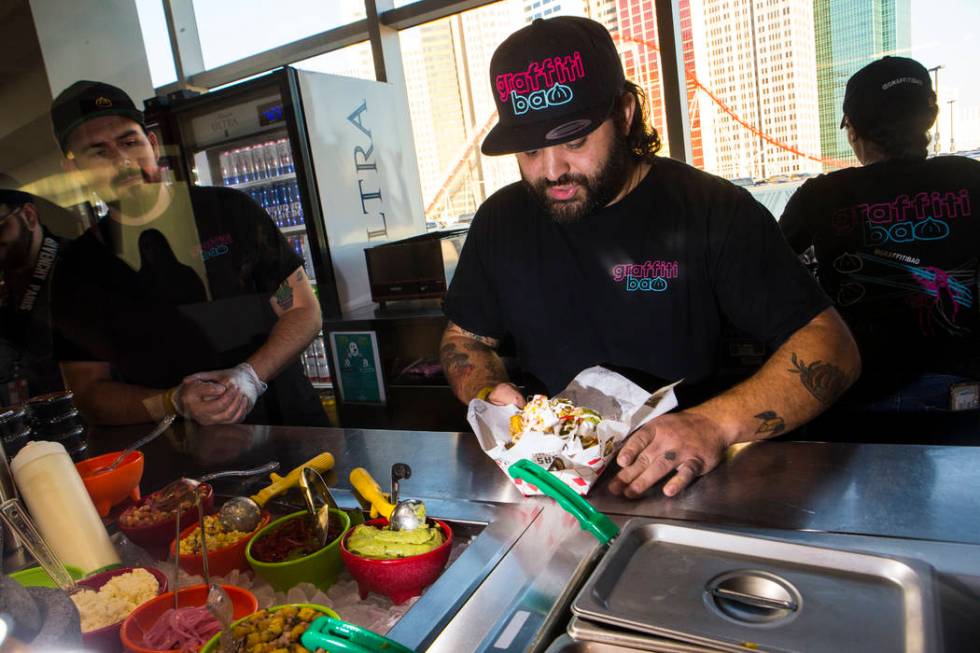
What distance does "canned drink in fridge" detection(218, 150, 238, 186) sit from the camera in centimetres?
489

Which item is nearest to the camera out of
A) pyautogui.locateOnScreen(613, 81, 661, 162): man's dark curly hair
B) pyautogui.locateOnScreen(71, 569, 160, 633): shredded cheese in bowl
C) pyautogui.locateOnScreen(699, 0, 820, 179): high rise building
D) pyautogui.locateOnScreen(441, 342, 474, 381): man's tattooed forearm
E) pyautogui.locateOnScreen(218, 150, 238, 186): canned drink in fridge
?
pyautogui.locateOnScreen(71, 569, 160, 633): shredded cheese in bowl

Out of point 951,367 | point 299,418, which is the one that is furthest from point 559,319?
point 951,367

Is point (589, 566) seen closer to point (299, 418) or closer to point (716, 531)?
point (716, 531)

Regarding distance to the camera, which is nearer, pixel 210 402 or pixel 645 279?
pixel 645 279

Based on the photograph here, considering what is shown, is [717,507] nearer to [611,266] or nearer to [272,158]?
[611,266]

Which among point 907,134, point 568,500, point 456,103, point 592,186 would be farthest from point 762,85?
point 568,500

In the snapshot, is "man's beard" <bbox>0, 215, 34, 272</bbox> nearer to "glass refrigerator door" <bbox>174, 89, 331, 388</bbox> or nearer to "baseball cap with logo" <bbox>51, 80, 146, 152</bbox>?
"baseball cap with logo" <bbox>51, 80, 146, 152</bbox>

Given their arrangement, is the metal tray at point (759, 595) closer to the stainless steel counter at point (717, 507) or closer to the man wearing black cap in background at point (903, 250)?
the stainless steel counter at point (717, 507)

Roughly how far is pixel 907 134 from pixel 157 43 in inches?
201

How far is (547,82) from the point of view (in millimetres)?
1634

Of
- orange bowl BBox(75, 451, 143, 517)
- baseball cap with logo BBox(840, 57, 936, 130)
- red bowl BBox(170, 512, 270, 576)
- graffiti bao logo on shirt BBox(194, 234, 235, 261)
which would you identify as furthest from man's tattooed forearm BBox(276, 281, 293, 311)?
baseball cap with logo BBox(840, 57, 936, 130)

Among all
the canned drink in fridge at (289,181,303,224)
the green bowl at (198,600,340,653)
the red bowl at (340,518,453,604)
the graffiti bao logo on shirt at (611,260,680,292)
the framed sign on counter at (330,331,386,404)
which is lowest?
the framed sign on counter at (330,331,386,404)

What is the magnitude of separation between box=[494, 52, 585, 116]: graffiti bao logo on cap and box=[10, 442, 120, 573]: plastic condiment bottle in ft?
4.07

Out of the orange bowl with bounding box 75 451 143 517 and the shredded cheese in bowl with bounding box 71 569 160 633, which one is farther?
the orange bowl with bounding box 75 451 143 517
